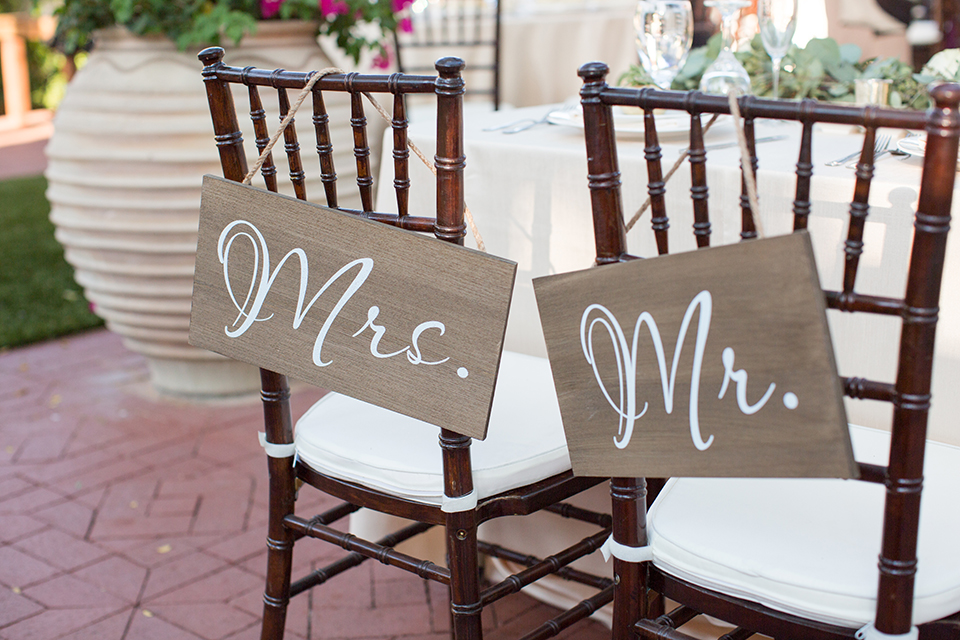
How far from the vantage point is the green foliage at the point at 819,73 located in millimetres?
1422

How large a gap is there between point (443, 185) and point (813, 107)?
404 millimetres

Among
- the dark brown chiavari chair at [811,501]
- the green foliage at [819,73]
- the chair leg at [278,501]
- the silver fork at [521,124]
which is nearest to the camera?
the dark brown chiavari chair at [811,501]

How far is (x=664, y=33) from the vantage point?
1527mm

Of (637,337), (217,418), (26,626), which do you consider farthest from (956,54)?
(217,418)

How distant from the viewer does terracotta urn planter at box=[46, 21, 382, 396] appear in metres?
2.45

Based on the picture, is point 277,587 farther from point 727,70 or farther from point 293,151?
point 727,70

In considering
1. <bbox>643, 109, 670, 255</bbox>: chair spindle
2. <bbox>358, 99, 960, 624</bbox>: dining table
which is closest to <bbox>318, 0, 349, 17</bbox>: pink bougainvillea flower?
<bbox>358, 99, 960, 624</bbox>: dining table

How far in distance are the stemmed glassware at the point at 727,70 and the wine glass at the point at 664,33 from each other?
7 cm

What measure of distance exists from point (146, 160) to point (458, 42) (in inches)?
71.3

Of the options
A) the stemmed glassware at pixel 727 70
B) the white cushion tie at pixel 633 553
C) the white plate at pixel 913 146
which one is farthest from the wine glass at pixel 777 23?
the white cushion tie at pixel 633 553

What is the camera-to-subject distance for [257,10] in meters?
2.55

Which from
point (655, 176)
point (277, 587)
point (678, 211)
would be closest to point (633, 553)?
point (655, 176)

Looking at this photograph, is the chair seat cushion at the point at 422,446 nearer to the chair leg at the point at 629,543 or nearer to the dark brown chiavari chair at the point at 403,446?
the dark brown chiavari chair at the point at 403,446

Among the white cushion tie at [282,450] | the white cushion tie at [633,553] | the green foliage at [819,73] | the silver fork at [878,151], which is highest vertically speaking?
the green foliage at [819,73]
